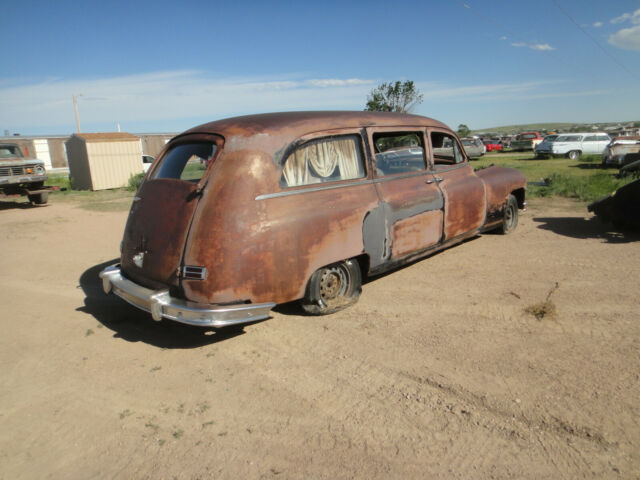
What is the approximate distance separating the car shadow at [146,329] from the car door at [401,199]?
157 centimetres

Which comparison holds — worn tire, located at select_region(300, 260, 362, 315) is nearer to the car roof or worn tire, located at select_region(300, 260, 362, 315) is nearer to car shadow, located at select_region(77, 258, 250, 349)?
car shadow, located at select_region(77, 258, 250, 349)

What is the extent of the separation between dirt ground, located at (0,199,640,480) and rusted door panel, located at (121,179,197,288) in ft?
2.03

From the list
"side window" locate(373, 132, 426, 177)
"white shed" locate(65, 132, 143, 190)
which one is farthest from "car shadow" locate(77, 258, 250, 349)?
"white shed" locate(65, 132, 143, 190)

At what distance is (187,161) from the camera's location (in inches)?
159

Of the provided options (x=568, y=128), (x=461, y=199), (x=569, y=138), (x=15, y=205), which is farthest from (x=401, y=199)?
(x=568, y=128)

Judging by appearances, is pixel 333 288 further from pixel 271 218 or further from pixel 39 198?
pixel 39 198

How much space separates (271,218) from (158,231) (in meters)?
0.97

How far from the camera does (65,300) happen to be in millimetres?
4969

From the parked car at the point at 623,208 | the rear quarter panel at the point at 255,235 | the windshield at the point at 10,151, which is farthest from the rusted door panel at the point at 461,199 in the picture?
the windshield at the point at 10,151

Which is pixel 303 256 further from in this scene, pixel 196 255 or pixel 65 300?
pixel 65 300

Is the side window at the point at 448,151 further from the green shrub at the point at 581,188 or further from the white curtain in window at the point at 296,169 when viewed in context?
the green shrub at the point at 581,188

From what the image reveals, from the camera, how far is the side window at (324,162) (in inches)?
151

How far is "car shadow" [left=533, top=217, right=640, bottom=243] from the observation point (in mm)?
6605

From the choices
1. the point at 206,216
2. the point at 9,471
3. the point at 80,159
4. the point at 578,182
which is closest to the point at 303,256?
the point at 206,216
